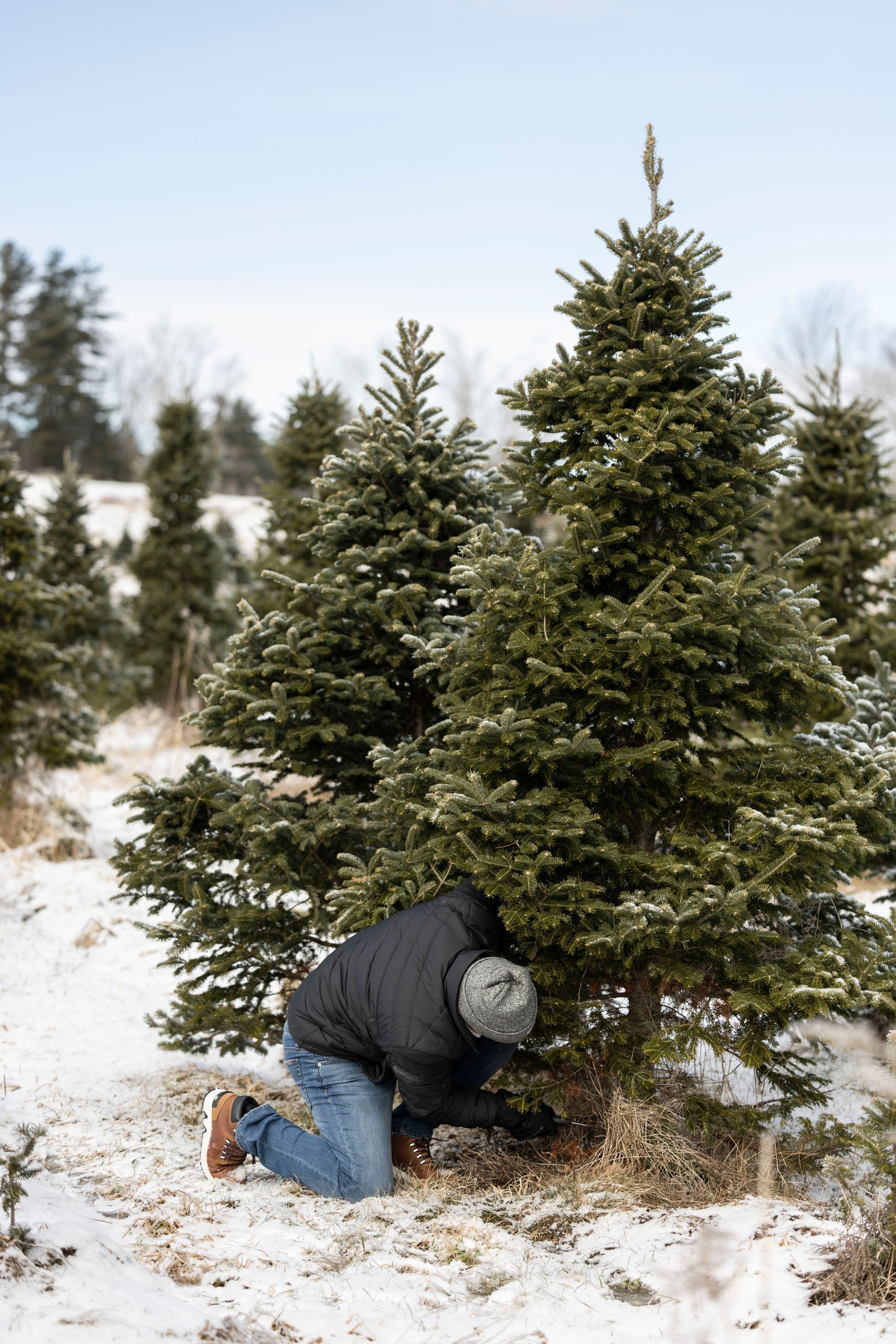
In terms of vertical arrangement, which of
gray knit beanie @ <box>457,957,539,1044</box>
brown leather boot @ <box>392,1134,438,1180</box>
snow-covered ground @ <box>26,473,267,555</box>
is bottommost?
brown leather boot @ <box>392,1134,438,1180</box>

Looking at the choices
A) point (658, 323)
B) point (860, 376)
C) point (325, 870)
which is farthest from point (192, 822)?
point (860, 376)

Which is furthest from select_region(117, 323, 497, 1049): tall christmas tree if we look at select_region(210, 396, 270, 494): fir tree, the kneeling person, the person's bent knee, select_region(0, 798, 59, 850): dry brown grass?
select_region(210, 396, 270, 494): fir tree

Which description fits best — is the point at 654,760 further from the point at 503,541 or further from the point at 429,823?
the point at 503,541

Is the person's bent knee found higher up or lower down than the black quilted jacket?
lower down

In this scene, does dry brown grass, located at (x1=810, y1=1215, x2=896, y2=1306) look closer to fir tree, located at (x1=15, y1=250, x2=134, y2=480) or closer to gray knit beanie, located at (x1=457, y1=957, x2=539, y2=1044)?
gray knit beanie, located at (x1=457, y1=957, x2=539, y2=1044)

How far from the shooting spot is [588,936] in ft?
10.3

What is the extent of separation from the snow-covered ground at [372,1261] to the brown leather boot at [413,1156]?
0.35 feet

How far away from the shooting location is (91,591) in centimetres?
1307

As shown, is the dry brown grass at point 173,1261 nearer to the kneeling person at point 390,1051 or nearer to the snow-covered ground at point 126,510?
the kneeling person at point 390,1051

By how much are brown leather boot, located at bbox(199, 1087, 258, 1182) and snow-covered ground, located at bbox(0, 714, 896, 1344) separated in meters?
0.07

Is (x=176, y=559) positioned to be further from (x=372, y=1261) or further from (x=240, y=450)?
(x=240, y=450)

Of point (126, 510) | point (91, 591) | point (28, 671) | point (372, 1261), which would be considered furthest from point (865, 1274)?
point (126, 510)

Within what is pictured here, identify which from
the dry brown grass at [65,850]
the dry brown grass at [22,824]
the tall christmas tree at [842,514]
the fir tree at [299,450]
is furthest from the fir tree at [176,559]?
the tall christmas tree at [842,514]

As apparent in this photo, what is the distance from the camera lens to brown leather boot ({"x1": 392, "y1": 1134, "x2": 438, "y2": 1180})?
3650 mm
